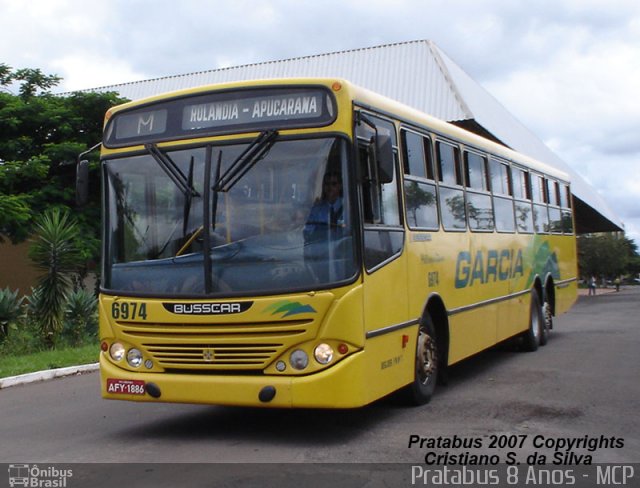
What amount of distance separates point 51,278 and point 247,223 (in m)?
9.51

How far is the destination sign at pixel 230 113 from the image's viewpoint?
726cm

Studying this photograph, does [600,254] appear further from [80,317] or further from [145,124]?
[145,124]

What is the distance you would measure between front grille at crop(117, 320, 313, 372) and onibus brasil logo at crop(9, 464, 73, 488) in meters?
1.31

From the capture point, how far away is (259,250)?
705 cm

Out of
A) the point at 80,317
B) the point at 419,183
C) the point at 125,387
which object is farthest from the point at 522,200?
the point at 80,317

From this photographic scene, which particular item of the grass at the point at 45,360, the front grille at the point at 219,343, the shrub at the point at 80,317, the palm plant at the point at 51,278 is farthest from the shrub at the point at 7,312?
the front grille at the point at 219,343

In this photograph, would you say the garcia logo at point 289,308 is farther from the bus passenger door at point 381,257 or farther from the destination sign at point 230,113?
the destination sign at point 230,113

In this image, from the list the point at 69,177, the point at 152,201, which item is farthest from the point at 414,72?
the point at 152,201

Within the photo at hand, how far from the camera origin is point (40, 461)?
6.72 meters

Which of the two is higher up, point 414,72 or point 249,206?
point 414,72

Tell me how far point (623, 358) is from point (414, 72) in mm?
23336

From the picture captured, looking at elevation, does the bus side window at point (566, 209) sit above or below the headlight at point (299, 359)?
above

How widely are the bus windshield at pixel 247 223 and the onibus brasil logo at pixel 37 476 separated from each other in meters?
1.67

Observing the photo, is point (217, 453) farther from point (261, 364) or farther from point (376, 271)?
point (376, 271)
